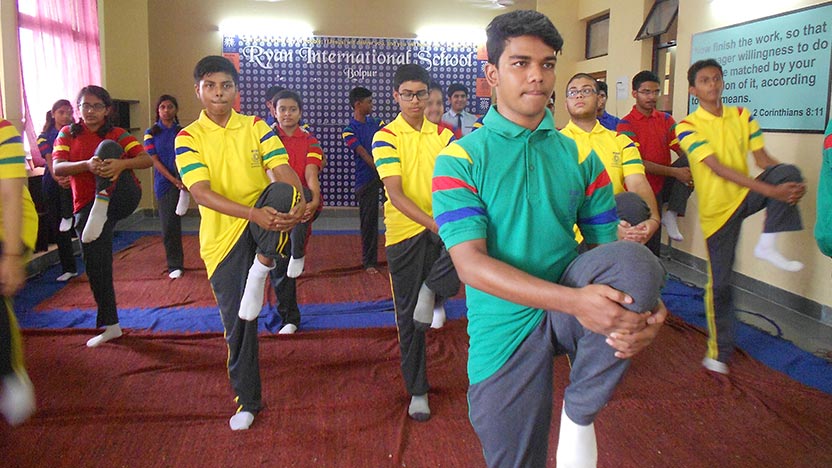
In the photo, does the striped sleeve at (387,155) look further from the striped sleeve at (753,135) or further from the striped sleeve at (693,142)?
the striped sleeve at (753,135)

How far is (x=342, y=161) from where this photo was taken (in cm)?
973

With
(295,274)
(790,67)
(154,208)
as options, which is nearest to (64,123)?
(295,274)

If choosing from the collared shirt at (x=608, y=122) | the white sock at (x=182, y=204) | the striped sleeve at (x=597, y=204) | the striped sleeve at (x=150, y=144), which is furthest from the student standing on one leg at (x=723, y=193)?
the striped sleeve at (x=150, y=144)

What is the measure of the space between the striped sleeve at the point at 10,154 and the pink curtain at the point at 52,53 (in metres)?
4.68

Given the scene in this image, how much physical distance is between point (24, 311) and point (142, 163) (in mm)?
1803

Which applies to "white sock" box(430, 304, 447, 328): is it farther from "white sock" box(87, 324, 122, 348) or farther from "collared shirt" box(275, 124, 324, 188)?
"white sock" box(87, 324, 122, 348)

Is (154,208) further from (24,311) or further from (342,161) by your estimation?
(24,311)

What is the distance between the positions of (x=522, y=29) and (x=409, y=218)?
1.56 metres

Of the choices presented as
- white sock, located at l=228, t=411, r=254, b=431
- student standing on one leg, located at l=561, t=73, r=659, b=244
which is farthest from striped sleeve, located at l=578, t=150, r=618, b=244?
white sock, located at l=228, t=411, r=254, b=431

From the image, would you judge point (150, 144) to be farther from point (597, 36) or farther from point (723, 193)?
point (597, 36)

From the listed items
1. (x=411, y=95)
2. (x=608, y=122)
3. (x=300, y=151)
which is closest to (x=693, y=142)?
(x=608, y=122)

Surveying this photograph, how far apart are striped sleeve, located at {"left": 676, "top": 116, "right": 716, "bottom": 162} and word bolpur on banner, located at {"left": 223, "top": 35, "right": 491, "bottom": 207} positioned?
246 inches

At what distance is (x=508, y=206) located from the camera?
150 cm

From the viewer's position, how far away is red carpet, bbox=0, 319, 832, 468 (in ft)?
9.04
